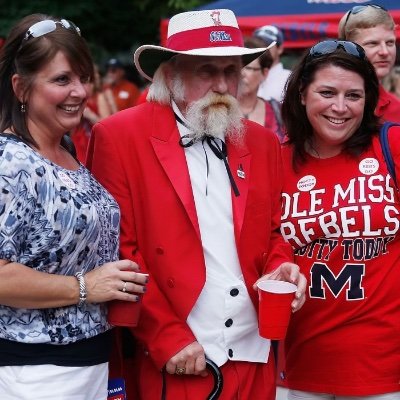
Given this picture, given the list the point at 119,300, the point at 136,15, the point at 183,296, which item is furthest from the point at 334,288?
the point at 136,15

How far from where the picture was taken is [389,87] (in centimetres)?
789

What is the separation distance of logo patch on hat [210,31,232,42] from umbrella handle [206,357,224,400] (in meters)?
1.28

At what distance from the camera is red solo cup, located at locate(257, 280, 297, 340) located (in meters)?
3.52

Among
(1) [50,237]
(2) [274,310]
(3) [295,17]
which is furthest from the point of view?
(3) [295,17]

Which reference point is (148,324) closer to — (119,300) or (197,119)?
(119,300)

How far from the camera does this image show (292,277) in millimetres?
3727

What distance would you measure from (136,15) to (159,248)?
15.1m

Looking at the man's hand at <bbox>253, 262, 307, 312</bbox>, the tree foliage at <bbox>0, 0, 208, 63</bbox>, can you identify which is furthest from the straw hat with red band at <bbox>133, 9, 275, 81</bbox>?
the tree foliage at <bbox>0, 0, 208, 63</bbox>

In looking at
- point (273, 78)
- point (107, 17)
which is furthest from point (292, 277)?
point (107, 17)

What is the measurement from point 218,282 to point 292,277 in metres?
0.29

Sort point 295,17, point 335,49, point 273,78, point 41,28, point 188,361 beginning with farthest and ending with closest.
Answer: point 295,17
point 273,78
point 335,49
point 188,361
point 41,28

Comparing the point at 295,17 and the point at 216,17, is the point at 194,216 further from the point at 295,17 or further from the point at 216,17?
the point at 295,17

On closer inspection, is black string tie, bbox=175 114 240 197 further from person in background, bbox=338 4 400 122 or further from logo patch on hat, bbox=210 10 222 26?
person in background, bbox=338 4 400 122

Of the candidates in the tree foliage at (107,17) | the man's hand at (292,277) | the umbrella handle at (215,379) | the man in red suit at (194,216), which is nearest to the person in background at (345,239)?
the man in red suit at (194,216)
